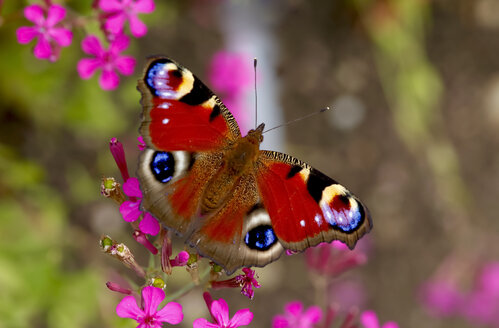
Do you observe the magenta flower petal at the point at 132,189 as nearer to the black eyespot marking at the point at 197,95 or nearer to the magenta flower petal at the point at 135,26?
the black eyespot marking at the point at 197,95

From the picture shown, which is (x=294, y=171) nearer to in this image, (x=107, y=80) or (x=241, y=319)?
(x=241, y=319)

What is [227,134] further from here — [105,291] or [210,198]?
[105,291]

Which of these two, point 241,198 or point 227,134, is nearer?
point 241,198

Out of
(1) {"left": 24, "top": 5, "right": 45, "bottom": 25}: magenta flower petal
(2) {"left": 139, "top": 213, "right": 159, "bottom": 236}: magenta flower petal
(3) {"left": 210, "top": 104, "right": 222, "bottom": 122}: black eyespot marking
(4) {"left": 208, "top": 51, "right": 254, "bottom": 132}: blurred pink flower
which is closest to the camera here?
(2) {"left": 139, "top": 213, "right": 159, "bottom": 236}: magenta flower petal

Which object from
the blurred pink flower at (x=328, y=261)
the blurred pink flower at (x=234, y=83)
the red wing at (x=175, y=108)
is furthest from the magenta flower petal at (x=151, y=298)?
the blurred pink flower at (x=234, y=83)

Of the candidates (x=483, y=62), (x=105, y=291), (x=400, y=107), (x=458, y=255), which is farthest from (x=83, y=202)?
(x=483, y=62)

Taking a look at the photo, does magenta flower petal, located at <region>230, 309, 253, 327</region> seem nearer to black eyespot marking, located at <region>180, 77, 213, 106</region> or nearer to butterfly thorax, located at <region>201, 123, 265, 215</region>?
butterfly thorax, located at <region>201, 123, 265, 215</region>

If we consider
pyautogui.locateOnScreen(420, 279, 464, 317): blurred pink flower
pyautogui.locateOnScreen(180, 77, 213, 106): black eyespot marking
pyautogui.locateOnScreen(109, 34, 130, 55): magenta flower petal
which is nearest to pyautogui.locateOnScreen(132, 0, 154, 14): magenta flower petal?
pyautogui.locateOnScreen(109, 34, 130, 55): magenta flower petal
